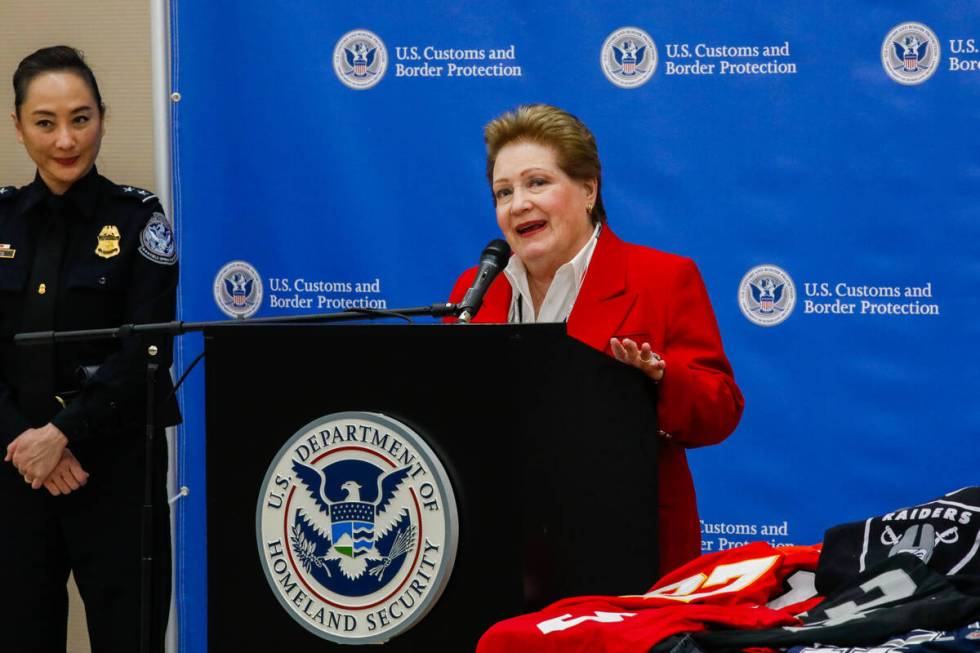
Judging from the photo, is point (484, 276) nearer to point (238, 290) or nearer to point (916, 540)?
point (916, 540)

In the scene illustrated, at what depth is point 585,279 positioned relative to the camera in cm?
234

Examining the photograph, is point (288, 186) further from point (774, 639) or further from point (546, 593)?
point (774, 639)

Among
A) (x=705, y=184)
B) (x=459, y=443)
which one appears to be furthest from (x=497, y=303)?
(x=705, y=184)

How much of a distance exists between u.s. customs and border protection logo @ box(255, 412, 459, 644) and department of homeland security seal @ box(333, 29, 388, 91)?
79.3 inches

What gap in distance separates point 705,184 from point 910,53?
61 centimetres


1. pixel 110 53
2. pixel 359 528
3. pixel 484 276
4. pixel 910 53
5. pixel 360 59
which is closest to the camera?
pixel 359 528

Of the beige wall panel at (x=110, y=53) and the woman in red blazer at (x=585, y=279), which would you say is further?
the beige wall panel at (x=110, y=53)

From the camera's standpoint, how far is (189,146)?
11.7ft

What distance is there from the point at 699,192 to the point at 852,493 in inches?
35.3

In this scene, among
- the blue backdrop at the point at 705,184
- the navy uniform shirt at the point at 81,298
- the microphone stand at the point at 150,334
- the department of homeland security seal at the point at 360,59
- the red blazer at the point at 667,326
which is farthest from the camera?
the department of homeland security seal at the point at 360,59

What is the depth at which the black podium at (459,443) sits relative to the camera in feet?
5.14

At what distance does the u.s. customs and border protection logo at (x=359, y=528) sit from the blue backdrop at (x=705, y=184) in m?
1.84

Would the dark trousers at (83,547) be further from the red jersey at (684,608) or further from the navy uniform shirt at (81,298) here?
the red jersey at (684,608)

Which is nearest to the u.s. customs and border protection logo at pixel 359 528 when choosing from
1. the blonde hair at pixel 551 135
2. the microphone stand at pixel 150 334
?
the microphone stand at pixel 150 334
